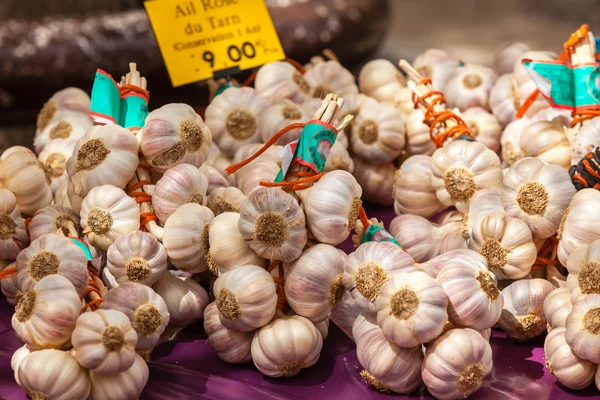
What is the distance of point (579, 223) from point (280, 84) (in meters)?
0.78

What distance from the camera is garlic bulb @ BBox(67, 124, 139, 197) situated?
1235 mm

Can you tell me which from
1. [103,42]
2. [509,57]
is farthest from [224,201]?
[103,42]

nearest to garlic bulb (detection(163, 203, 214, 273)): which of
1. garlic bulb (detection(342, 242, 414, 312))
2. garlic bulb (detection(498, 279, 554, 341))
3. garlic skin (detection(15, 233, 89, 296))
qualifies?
garlic skin (detection(15, 233, 89, 296))

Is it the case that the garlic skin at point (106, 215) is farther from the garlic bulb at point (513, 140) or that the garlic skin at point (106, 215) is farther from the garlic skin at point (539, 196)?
the garlic bulb at point (513, 140)

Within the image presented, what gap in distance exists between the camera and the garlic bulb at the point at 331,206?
45.1 inches

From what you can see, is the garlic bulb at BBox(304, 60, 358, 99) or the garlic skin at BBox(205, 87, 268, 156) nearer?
the garlic skin at BBox(205, 87, 268, 156)

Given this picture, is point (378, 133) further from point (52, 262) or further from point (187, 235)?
point (52, 262)

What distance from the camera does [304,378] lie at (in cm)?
119

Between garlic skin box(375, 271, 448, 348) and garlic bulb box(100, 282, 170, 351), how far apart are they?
0.34 metres

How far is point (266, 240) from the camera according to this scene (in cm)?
113

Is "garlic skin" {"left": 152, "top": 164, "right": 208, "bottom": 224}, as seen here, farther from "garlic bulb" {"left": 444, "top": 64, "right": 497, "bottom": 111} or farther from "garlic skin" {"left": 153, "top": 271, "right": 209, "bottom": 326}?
"garlic bulb" {"left": 444, "top": 64, "right": 497, "bottom": 111}

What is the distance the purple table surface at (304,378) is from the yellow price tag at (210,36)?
746mm

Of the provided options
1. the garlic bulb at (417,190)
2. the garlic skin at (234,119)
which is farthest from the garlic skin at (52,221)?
the garlic bulb at (417,190)

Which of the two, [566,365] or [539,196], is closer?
[566,365]
